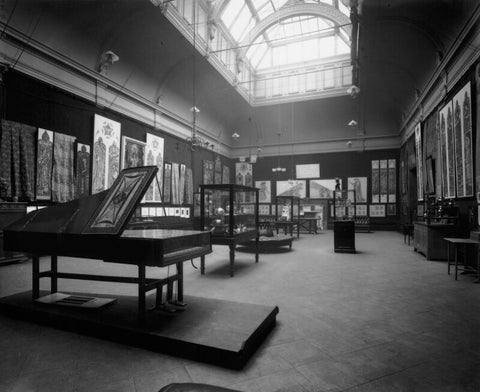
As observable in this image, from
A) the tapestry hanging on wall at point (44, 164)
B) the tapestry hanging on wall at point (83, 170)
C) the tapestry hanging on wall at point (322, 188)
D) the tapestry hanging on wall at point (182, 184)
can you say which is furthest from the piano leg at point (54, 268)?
the tapestry hanging on wall at point (322, 188)

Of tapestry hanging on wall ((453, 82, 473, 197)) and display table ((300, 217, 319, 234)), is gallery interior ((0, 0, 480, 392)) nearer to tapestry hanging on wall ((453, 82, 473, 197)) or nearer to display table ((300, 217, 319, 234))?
tapestry hanging on wall ((453, 82, 473, 197))

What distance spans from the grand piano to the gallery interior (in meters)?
0.02

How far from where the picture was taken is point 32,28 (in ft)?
21.5

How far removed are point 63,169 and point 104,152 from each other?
1.53 meters

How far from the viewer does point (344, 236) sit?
8.43 m

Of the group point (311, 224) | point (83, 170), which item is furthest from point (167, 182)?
point (311, 224)

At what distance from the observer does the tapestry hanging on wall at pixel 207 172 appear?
605 inches

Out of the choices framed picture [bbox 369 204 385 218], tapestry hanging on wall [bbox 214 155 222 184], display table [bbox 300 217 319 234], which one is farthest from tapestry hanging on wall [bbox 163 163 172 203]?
framed picture [bbox 369 204 385 218]

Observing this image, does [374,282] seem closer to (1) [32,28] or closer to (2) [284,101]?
(1) [32,28]

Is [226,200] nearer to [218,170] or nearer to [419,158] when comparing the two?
[419,158]

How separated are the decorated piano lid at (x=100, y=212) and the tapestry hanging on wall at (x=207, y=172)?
39.1ft

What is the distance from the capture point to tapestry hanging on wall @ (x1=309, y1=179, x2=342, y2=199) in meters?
17.1

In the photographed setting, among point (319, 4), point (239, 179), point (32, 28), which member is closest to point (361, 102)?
point (319, 4)

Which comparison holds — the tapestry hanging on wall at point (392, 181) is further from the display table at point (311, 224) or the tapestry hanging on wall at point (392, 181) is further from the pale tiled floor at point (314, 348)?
the pale tiled floor at point (314, 348)
